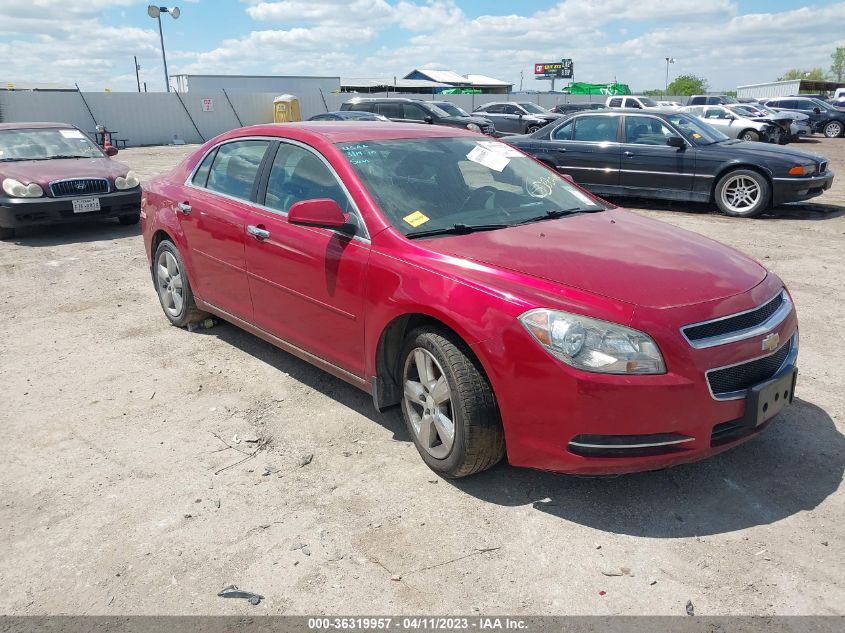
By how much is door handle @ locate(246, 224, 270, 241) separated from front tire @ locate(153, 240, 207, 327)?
4.05ft

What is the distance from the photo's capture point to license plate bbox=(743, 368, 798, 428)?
9.62ft

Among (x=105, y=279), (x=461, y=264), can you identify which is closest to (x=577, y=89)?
(x=105, y=279)

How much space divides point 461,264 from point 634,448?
1105 mm

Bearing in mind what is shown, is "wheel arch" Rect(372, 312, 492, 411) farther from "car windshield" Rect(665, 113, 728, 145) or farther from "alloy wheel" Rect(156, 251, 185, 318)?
"car windshield" Rect(665, 113, 728, 145)

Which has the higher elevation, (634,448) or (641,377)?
(641,377)

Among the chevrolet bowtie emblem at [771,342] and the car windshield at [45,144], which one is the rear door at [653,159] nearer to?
the chevrolet bowtie emblem at [771,342]

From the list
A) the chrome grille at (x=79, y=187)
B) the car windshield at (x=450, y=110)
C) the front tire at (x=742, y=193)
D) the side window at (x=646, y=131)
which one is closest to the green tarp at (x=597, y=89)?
the car windshield at (x=450, y=110)

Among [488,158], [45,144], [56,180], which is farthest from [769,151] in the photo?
[45,144]

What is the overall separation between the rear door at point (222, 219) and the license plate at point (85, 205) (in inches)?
188

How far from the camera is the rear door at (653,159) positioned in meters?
10.6

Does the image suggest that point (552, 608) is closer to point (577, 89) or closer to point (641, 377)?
point (641, 377)

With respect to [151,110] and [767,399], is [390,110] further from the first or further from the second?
[767,399]

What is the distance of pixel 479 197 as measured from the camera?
12.9 feet

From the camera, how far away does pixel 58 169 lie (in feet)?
30.7
